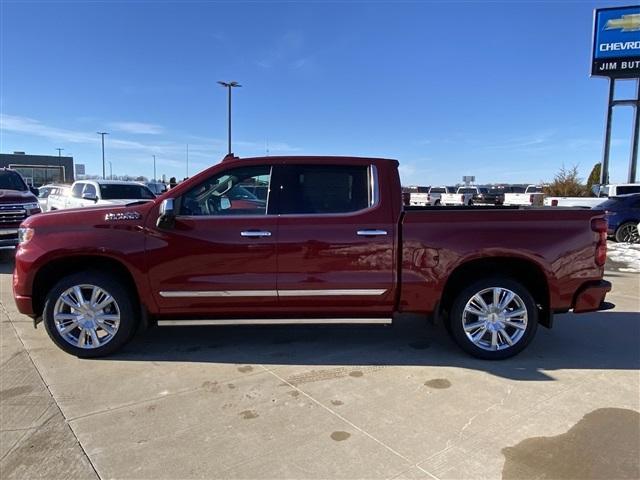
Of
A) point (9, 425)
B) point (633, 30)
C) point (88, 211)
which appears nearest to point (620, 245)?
point (88, 211)

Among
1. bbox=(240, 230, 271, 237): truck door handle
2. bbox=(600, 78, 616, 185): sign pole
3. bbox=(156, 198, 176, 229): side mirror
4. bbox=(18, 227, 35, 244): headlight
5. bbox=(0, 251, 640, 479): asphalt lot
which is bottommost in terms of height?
bbox=(0, 251, 640, 479): asphalt lot

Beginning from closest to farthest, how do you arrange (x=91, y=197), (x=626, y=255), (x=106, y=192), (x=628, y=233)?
(x=626, y=255) < (x=91, y=197) < (x=106, y=192) < (x=628, y=233)

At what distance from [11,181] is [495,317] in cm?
1102

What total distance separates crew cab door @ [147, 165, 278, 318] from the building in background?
6962 cm

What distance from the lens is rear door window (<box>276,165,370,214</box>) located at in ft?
14.8

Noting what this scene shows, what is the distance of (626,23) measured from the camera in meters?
24.8

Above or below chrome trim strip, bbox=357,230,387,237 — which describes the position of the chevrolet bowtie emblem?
above

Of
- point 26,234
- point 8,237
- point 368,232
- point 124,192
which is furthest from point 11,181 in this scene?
point 368,232

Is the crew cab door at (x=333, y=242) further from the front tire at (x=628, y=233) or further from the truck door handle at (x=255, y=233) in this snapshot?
the front tire at (x=628, y=233)

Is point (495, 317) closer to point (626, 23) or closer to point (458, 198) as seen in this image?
point (626, 23)

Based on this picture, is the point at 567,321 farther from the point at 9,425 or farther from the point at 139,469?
the point at 9,425

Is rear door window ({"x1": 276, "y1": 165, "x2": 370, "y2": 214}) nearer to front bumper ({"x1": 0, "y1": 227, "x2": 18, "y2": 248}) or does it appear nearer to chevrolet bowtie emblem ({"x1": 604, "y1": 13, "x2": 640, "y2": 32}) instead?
front bumper ({"x1": 0, "y1": 227, "x2": 18, "y2": 248})

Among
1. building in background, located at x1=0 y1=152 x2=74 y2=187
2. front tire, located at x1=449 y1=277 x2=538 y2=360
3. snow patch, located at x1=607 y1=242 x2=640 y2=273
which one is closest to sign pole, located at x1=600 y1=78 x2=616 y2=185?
snow patch, located at x1=607 y1=242 x2=640 y2=273

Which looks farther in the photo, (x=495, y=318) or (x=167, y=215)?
(x=495, y=318)
